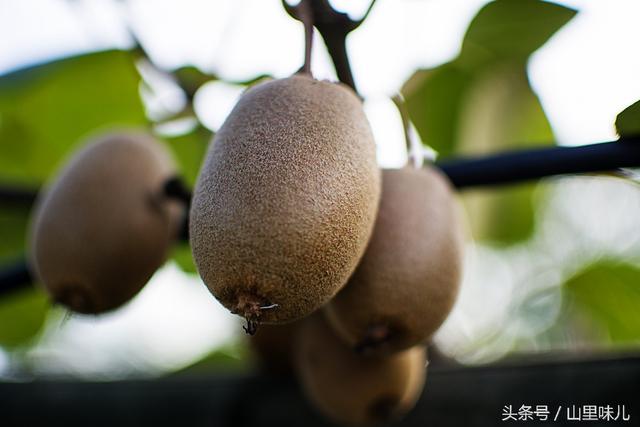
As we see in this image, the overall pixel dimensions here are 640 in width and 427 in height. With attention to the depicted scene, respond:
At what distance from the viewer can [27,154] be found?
1.20 metres

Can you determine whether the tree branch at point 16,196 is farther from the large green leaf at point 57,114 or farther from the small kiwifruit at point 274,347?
the small kiwifruit at point 274,347

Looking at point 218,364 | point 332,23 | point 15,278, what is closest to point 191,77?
Result: point 15,278

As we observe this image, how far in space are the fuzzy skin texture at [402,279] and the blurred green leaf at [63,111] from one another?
2.21 feet

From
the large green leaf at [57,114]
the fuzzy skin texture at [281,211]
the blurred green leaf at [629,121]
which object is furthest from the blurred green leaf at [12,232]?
the blurred green leaf at [629,121]

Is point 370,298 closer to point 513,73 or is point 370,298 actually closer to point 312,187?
point 312,187

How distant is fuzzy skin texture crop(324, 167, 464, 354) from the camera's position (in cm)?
57

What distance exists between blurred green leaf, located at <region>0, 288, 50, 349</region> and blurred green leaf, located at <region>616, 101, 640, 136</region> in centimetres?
97

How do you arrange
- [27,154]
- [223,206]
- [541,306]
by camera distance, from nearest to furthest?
[223,206]
[27,154]
[541,306]

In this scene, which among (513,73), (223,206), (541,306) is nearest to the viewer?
(223,206)

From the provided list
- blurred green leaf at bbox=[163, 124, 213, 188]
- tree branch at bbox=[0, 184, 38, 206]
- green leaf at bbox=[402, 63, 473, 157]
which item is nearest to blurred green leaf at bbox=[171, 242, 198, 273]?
blurred green leaf at bbox=[163, 124, 213, 188]

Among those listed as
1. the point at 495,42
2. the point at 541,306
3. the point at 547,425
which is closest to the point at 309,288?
the point at 547,425

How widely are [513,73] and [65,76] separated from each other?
0.71m

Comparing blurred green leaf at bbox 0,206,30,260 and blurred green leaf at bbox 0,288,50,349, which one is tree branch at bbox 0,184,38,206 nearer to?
blurred green leaf at bbox 0,206,30,260

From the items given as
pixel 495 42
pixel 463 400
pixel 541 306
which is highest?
pixel 495 42
